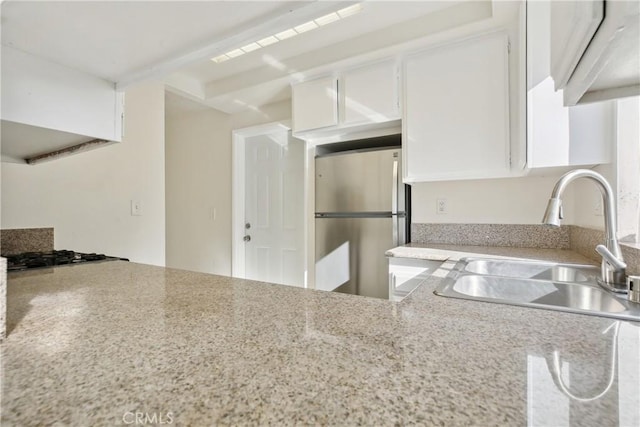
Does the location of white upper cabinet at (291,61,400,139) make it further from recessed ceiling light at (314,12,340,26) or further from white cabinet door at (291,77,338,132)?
recessed ceiling light at (314,12,340,26)

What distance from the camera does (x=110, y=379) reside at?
36 cm

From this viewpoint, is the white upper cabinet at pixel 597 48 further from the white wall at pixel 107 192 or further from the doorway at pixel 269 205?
the white wall at pixel 107 192

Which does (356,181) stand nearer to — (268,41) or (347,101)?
(347,101)

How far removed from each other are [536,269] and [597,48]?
43.3 inches

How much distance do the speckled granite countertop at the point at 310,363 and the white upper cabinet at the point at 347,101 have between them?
169 centimetres

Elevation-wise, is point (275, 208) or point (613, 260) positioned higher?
point (275, 208)

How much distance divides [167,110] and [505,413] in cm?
397

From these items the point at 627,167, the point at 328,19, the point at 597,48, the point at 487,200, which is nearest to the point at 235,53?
the point at 328,19

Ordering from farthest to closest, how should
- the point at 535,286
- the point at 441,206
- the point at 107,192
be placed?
the point at 441,206 → the point at 107,192 → the point at 535,286

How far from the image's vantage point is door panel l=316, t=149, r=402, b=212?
2.11 m

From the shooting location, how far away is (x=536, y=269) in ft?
4.29

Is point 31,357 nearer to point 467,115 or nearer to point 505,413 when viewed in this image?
point 505,413

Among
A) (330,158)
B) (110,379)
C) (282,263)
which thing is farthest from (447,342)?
(282,263)

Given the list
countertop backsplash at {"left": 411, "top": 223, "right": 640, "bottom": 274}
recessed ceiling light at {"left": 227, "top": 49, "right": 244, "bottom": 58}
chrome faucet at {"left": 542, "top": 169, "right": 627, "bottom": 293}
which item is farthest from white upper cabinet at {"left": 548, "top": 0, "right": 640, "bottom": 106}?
recessed ceiling light at {"left": 227, "top": 49, "right": 244, "bottom": 58}
